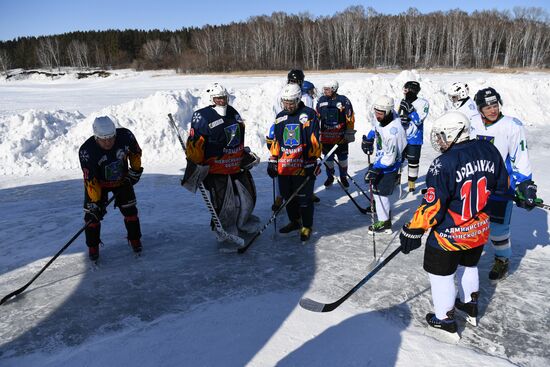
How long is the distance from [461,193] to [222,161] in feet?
8.90

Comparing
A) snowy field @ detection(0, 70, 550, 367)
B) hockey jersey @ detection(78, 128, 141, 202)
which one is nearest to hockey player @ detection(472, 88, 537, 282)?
snowy field @ detection(0, 70, 550, 367)

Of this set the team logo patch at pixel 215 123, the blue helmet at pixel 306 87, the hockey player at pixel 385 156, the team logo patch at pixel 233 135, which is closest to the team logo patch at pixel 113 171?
the team logo patch at pixel 215 123

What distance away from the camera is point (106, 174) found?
423cm

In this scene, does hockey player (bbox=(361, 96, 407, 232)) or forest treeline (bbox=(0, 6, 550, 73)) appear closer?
hockey player (bbox=(361, 96, 407, 232))

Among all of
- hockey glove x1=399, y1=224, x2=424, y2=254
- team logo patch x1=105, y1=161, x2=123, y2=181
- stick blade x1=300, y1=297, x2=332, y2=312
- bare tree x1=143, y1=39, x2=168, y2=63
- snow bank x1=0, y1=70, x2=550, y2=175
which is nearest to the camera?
hockey glove x1=399, y1=224, x2=424, y2=254

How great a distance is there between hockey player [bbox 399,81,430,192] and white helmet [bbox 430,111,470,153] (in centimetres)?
399

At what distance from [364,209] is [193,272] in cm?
283

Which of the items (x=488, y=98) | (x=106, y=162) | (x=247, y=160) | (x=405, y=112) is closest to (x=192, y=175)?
(x=247, y=160)

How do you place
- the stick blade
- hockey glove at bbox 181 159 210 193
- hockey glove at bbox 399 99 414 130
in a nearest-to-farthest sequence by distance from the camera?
the stick blade → hockey glove at bbox 181 159 210 193 → hockey glove at bbox 399 99 414 130

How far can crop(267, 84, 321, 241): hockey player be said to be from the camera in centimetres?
475

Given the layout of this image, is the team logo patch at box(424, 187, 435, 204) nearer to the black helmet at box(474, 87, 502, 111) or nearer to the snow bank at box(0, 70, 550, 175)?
the black helmet at box(474, 87, 502, 111)

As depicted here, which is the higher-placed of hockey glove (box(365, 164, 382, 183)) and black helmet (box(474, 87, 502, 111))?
black helmet (box(474, 87, 502, 111))

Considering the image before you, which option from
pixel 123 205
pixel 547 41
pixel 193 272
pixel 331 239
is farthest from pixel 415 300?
pixel 547 41

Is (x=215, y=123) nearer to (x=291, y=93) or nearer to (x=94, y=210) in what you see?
(x=291, y=93)
